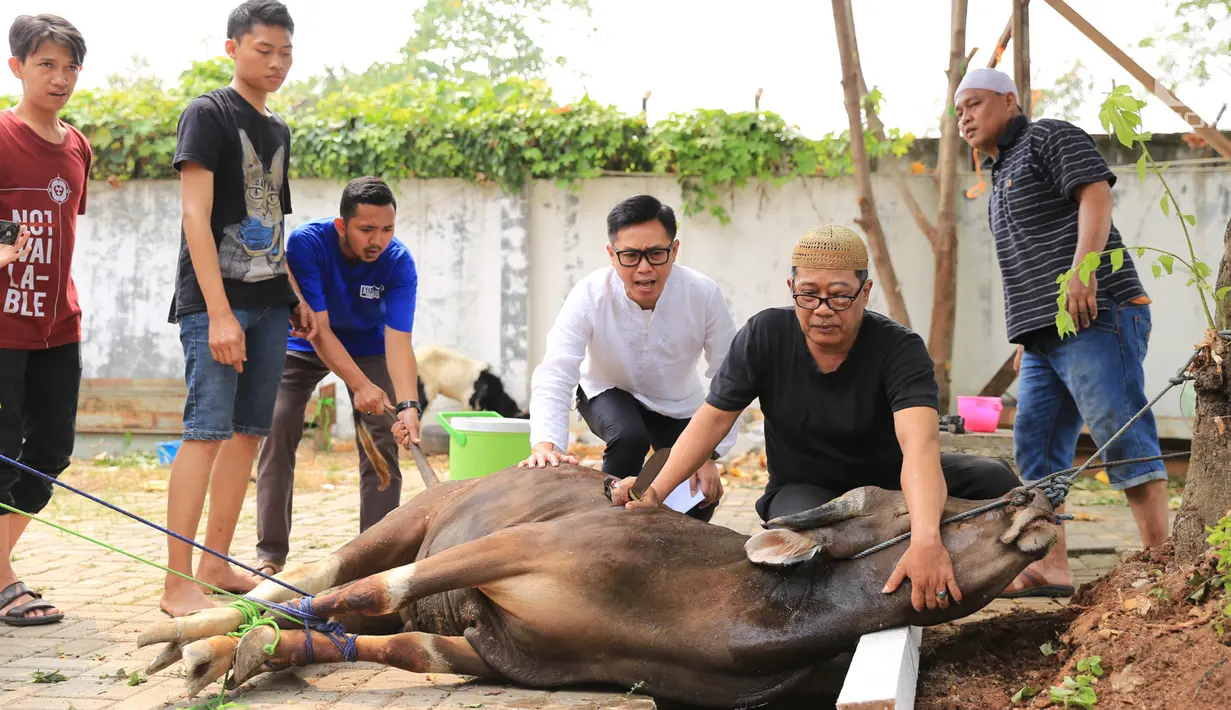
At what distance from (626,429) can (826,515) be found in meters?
1.72

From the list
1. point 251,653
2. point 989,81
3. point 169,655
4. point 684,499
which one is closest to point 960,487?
point 684,499

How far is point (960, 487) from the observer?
4047 mm

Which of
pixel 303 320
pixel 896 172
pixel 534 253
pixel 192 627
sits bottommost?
pixel 192 627

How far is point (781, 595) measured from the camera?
3250 millimetres

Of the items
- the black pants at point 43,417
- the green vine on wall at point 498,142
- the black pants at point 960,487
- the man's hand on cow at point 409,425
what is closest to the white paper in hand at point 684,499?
the black pants at point 960,487

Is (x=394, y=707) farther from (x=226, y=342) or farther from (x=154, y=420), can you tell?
(x=154, y=420)

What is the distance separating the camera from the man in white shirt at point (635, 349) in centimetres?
479

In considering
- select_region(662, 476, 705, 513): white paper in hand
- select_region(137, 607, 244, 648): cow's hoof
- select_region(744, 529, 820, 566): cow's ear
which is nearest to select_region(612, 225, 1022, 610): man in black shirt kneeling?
select_region(744, 529, 820, 566): cow's ear

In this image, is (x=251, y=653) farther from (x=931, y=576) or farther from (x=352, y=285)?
(x=352, y=285)

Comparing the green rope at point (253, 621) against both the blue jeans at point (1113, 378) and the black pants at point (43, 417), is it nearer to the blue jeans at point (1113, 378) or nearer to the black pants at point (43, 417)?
the black pants at point (43, 417)

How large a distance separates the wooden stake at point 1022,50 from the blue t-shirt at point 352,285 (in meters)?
5.03

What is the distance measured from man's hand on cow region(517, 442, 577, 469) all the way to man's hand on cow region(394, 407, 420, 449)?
2.86 feet

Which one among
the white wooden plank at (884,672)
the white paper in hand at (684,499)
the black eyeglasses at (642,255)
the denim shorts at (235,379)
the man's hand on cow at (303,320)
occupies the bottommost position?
the white paper in hand at (684,499)

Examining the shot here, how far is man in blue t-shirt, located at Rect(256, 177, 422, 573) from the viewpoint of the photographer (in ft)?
17.8
